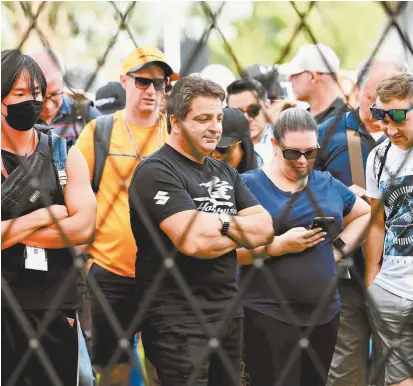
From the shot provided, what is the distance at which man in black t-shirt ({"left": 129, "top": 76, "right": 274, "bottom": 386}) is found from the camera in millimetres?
2117

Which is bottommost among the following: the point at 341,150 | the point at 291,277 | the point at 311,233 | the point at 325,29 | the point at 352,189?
the point at 291,277

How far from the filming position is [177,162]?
2242 mm

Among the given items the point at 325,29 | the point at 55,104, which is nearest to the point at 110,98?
the point at 55,104

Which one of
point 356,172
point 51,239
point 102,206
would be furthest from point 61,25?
point 356,172

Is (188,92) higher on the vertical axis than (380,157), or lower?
higher

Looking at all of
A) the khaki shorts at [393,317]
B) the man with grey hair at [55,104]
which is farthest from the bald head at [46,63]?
the khaki shorts at [393,317]

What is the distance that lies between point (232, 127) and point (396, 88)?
602mm

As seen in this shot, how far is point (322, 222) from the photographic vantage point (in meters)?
2.43

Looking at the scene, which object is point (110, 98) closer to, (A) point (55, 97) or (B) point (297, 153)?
(A) point (55, 97)

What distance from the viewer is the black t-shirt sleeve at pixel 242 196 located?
7.56 feet

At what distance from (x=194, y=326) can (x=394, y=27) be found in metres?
0.97

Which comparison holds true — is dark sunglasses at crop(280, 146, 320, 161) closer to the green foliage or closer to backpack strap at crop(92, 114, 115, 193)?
the green foliage

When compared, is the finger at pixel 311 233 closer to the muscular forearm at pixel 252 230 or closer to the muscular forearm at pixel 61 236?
the muscular forearm at pixel 252 230

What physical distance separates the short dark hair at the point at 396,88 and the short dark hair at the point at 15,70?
2.39ft
